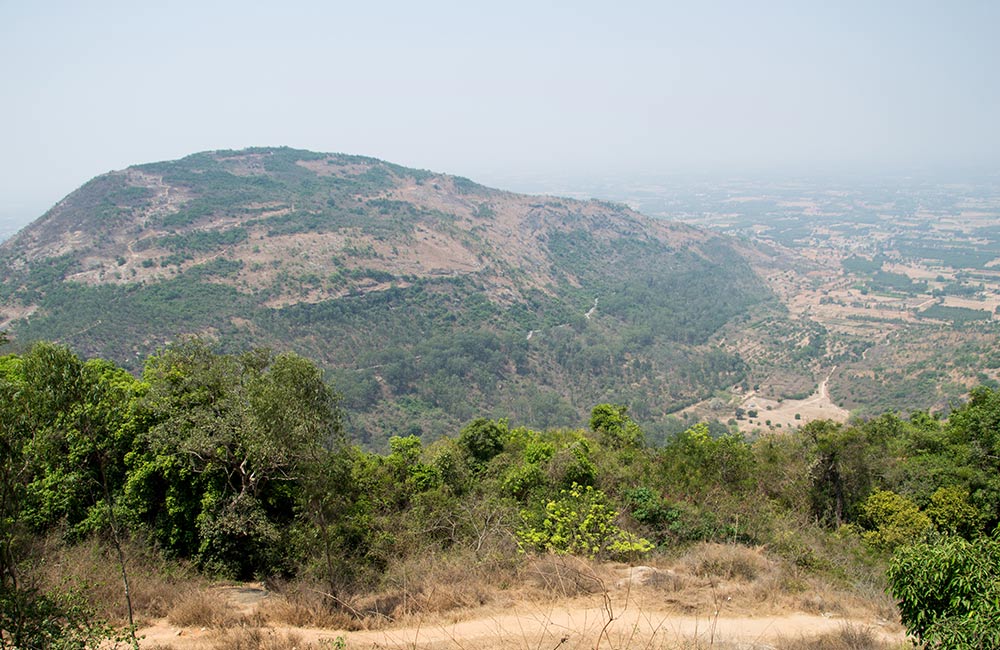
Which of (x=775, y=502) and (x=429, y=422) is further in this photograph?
(x=429, y=422)

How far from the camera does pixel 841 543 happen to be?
592 inches

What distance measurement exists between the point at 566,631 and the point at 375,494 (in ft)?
28.9

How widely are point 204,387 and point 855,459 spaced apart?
20.5 m

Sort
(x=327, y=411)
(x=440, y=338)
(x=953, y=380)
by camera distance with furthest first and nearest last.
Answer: (x=440, y=338) < (x=953, y=380) < (x=327, y=411)

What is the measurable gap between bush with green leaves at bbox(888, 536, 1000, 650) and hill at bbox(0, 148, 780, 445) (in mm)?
55798

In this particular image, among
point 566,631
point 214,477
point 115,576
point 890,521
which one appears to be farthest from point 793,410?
point 115,576

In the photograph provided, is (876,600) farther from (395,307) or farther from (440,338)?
(395,307)

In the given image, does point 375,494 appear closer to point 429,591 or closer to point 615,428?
point 429,591

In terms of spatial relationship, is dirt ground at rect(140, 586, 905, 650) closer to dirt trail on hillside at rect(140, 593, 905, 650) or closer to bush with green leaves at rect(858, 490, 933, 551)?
dirt trail on hillside at rect(140, 593, 905, 650)

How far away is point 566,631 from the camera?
9.45 metres

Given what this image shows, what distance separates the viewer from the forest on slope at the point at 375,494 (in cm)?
705

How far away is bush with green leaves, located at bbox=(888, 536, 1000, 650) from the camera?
236 inches

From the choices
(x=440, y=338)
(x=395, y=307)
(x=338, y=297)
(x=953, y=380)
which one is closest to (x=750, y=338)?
(x=953, y=380)

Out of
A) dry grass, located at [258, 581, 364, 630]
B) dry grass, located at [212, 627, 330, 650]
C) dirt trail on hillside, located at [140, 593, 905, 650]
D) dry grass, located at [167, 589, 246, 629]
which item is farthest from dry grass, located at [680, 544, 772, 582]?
dry grass, located at [167, 589, 246, 629]
